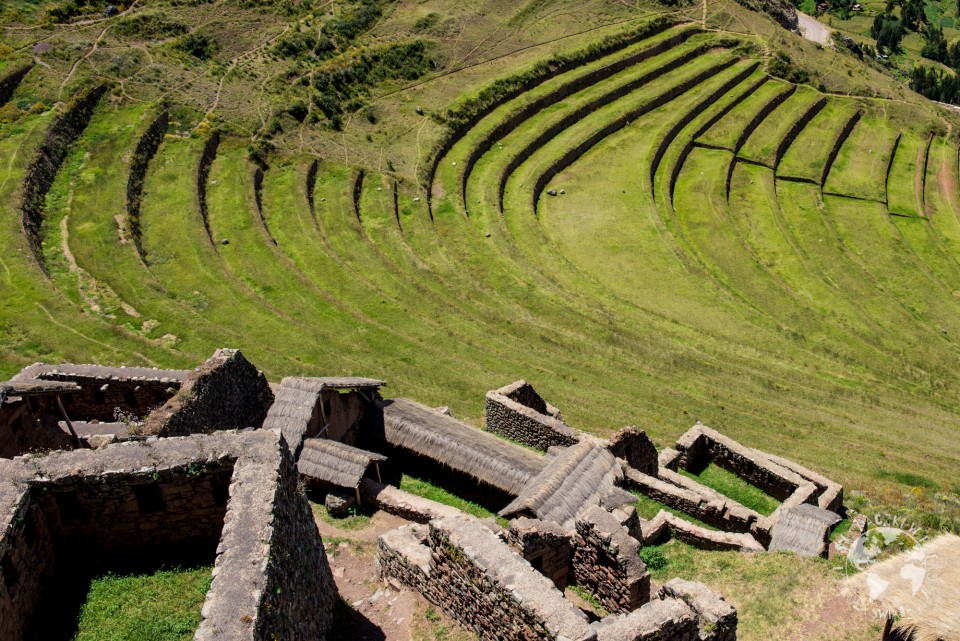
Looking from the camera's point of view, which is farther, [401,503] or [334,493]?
[334,493]

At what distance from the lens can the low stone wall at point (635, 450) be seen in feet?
73.2

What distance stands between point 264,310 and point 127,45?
2926cm

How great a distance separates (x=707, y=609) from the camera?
13086 mm

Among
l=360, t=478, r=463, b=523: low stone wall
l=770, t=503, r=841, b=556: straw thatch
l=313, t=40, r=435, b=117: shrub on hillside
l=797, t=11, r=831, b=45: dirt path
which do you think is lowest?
l=770, t=503, r=841, b=556: straw thatch

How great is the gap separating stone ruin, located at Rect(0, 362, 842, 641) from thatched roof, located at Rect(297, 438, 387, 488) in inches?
1.8

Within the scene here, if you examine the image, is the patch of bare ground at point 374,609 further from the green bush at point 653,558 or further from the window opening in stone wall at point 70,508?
the green bush at point 653,558

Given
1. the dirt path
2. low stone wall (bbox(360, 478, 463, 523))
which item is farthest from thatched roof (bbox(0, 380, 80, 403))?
the dirt path

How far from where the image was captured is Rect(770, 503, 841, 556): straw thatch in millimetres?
20578

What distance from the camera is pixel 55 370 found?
1964cm

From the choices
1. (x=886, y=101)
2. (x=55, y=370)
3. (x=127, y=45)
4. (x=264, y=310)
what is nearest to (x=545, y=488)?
(x=55, y=370)

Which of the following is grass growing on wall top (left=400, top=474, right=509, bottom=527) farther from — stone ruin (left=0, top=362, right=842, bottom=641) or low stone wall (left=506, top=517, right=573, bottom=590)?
low stone wall (left=506, top=517, right=573, bottom=590)

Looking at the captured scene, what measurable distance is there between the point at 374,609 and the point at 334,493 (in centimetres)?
507

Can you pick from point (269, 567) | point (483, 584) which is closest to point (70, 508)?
point (269, 567)

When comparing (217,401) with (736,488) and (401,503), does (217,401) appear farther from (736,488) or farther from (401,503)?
(736,488)
